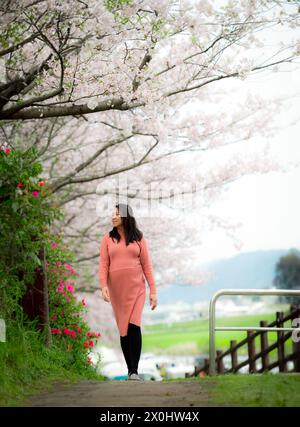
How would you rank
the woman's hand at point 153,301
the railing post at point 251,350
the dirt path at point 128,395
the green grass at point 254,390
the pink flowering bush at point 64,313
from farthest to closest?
the railing post at point 251,350 < the pink flowering bush at point 64,313 < the woman's hand at point 153,301 < the dirt path at point 128,395 < the green grass at point 254,390

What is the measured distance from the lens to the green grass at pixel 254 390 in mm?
5109

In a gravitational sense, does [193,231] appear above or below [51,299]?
above

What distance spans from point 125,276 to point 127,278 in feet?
0.10

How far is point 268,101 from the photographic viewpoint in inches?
488

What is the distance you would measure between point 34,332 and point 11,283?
0.61m

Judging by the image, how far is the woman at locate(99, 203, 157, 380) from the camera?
7141mm

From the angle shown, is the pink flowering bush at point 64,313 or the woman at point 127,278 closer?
the woman at point 127,278

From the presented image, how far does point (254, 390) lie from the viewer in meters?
5.52

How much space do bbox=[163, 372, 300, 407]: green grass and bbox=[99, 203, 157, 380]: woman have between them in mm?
997

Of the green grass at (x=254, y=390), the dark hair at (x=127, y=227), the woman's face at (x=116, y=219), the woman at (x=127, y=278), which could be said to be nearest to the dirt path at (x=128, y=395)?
the green grass at (x=254, y=390)

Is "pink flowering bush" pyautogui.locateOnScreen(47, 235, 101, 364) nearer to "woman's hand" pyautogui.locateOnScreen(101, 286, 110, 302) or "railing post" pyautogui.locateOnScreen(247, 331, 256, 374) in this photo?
"woman's hand" pyautogui.locateOnScreen(101, 286, 110, 302)

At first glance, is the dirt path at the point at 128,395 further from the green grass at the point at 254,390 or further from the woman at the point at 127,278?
the woman at the point at 127,278
